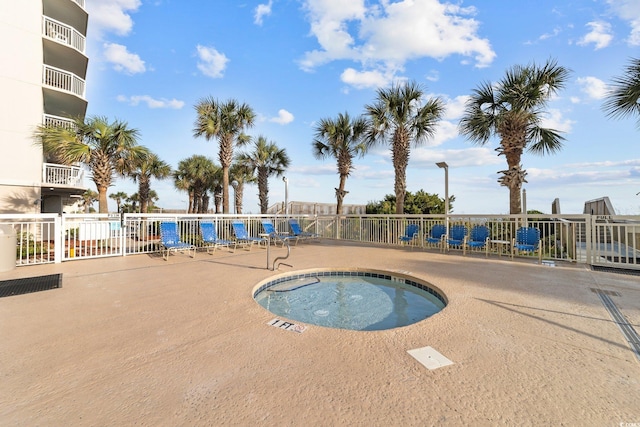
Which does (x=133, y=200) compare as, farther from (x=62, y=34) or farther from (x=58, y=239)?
(x=58, y=239)

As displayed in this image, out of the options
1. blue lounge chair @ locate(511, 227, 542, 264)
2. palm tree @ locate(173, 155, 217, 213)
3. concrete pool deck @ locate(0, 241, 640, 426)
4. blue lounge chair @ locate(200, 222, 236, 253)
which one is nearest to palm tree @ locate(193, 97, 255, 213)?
→ blue lounge chair @ locate(200, 222, 236, 253)

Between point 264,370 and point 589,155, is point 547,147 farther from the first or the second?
point 264,370

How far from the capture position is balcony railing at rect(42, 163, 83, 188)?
38.4 ft

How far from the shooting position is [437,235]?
823 centimetres

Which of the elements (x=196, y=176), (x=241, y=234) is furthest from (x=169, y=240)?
(x=196, y=176)

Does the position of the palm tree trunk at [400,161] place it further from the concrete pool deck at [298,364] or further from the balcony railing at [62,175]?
the balcony railing at [62,175]

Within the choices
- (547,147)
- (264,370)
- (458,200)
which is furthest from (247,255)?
(458,200)

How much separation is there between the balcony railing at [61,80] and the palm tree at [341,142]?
1165cm

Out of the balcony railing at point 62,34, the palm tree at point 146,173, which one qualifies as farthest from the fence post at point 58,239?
the palm tree at point 146,173

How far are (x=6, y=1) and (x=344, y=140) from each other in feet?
48.4

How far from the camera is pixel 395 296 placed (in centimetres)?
Result: 457

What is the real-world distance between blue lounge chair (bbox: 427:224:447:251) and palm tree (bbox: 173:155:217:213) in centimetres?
1739

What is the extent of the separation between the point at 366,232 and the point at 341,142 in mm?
4909

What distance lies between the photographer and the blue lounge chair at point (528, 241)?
248 inches
